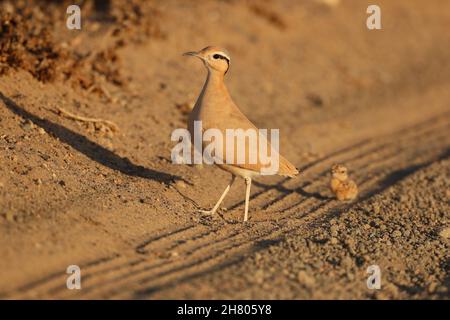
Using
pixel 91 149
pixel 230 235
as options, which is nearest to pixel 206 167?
pixel 91 149

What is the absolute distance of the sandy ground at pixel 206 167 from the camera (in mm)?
5664

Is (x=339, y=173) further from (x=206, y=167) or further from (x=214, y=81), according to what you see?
(x=214, y=81)

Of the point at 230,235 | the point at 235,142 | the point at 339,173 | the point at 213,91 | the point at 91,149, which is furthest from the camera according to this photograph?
the point at 339,173

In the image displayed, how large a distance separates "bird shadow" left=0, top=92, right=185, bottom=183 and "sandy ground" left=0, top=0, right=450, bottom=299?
28 millimetres

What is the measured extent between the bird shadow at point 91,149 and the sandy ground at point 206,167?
0.03 m

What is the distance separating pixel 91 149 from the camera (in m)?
8.18

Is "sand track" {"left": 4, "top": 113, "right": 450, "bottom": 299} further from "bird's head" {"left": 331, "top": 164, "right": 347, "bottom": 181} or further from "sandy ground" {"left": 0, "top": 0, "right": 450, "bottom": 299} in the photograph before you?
"bird's head" {"left": 331, "top": 164, "right": 347, "bottom": 181}

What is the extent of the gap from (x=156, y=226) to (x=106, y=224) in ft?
1.77

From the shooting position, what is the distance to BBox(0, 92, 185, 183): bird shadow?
7969mm

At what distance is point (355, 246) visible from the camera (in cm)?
653

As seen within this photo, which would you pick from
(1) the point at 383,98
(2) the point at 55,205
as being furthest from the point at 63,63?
(1) the point at 383,98

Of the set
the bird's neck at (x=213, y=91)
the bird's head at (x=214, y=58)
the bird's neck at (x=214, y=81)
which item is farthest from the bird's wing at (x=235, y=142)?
the bird's head at (x=214, y=58)

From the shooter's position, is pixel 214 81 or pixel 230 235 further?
pixel 214 81

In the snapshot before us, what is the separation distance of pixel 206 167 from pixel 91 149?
157 centimetres
